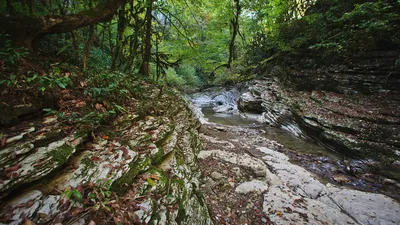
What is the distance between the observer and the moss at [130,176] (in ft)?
7.09

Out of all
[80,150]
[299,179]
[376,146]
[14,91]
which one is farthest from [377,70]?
[14,91]

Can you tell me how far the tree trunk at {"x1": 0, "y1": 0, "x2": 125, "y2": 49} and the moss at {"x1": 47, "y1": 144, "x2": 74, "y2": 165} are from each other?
242cm

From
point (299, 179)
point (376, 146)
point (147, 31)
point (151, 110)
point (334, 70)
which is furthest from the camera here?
point (334, 70)

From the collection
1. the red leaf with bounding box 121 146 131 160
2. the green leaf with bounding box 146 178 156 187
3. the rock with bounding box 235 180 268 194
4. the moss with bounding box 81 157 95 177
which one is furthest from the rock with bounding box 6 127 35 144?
the rock with bounding box 235 180 268 194

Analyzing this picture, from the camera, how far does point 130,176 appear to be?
239cm

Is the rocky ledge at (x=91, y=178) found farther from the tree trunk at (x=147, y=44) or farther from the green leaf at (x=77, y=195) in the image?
the tree trunk at (x=147, y=44)

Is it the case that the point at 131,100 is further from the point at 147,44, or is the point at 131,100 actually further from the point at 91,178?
the point at 147,44

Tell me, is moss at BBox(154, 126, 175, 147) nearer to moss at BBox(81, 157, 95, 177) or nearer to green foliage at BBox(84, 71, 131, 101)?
moss at BBox(81, 157, 95, 177)

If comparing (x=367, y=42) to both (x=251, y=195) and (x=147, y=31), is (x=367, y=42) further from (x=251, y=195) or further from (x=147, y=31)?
(x=147, y=31)

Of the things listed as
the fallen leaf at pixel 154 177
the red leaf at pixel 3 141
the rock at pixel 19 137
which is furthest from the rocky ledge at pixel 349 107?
the red leaf at pixel 3 141

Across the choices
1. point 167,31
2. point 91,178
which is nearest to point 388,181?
point 91,178

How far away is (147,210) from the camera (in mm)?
2086

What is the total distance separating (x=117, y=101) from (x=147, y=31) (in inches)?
166

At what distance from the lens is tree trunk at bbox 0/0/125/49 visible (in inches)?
123
